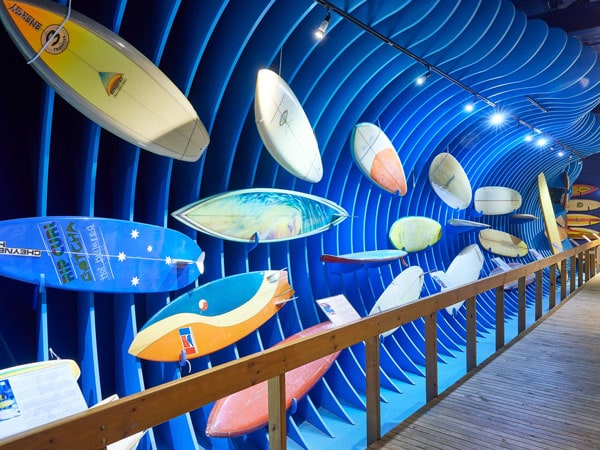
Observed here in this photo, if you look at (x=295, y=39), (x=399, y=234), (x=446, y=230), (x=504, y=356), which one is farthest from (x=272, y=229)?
(x=446, y=230)

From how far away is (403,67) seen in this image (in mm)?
4707

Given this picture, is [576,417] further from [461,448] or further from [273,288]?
[273,288]

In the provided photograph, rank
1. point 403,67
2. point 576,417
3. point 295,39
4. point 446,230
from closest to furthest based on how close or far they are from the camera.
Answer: point 576,417, point 295,39, point 403,67, point 446,230

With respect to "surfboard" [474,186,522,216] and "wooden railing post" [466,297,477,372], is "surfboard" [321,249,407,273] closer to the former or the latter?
"wooden railing post" [466,297,477,372]

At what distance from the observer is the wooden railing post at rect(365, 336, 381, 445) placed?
2586 mm

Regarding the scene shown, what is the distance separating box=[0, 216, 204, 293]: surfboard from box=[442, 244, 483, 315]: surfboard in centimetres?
523

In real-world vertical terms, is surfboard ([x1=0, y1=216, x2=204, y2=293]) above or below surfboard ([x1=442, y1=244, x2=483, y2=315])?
above

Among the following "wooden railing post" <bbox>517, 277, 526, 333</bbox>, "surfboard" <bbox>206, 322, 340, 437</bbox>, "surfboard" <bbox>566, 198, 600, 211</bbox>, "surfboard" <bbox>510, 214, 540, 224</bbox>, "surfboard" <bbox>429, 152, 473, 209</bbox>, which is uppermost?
"surfboard" <bbox>429, 152, 473, 209</bbox>

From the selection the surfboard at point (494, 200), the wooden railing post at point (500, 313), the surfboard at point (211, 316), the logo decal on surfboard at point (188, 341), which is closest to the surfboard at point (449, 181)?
the surfboard at point (494, 200)

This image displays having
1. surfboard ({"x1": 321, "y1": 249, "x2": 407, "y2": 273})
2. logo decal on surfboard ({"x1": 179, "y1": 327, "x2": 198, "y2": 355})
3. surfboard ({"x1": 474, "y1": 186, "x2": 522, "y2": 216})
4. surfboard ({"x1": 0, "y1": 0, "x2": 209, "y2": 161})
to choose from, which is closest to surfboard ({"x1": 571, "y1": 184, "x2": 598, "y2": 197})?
surfboard ({"x1": 474, "y1": 186, "x2": 522, "y2": 216})

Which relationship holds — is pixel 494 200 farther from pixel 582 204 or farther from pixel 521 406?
pixel 582 204

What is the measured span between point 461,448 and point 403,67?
143 inches

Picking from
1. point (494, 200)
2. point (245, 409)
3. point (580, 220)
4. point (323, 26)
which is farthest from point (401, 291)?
point (580, 220)

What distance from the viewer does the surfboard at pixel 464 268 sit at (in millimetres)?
7453
